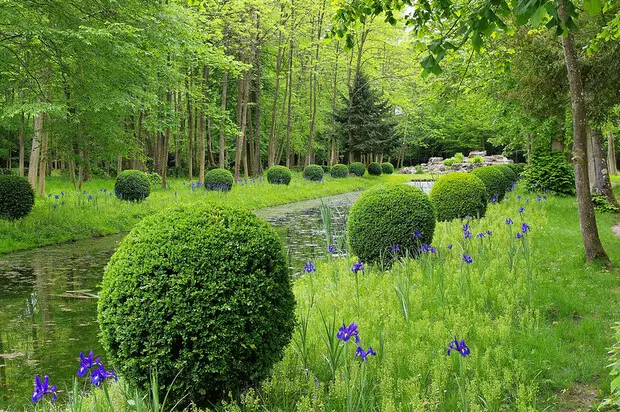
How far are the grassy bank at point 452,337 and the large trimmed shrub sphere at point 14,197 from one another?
814 centimetres

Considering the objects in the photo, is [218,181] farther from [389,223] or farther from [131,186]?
[389,223]

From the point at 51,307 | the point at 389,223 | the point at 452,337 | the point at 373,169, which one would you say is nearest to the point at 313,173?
the point at 373,169

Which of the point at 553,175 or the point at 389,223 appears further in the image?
the point at 553,175

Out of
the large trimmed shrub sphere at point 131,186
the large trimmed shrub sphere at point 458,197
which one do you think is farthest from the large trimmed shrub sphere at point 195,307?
the large trimmed shrub sphere at point 131,186

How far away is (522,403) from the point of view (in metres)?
3.16

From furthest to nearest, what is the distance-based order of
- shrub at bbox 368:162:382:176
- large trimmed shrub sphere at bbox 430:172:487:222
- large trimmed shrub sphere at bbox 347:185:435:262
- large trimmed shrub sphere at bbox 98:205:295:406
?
shrub at bbox 368:162:382:176, large trimmed shrub sphere at bbox 430:172:487:222, large trimmed shrub sphere at bbox 347:185:435:262, large trimmed shrub sphere at bbox 98:205:295:406

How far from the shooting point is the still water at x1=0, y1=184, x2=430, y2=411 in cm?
452

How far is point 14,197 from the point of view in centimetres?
1139

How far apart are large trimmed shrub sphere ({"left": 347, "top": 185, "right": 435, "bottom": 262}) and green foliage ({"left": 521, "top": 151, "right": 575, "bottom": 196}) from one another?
11.3 m

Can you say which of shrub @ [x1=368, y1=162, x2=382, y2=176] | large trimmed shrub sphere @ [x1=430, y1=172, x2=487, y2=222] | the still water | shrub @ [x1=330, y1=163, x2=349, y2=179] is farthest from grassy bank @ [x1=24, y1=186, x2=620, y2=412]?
shrub @ [x1=368, y1=162, x2=382, y2=176]

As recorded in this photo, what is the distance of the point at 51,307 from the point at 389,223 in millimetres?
5034

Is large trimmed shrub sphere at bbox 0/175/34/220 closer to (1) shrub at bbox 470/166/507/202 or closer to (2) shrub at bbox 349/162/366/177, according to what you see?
(1) shrub at bbox 470/166/507/202

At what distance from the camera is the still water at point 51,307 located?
178 inches

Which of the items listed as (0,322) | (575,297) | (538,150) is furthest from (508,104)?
(0,322)
